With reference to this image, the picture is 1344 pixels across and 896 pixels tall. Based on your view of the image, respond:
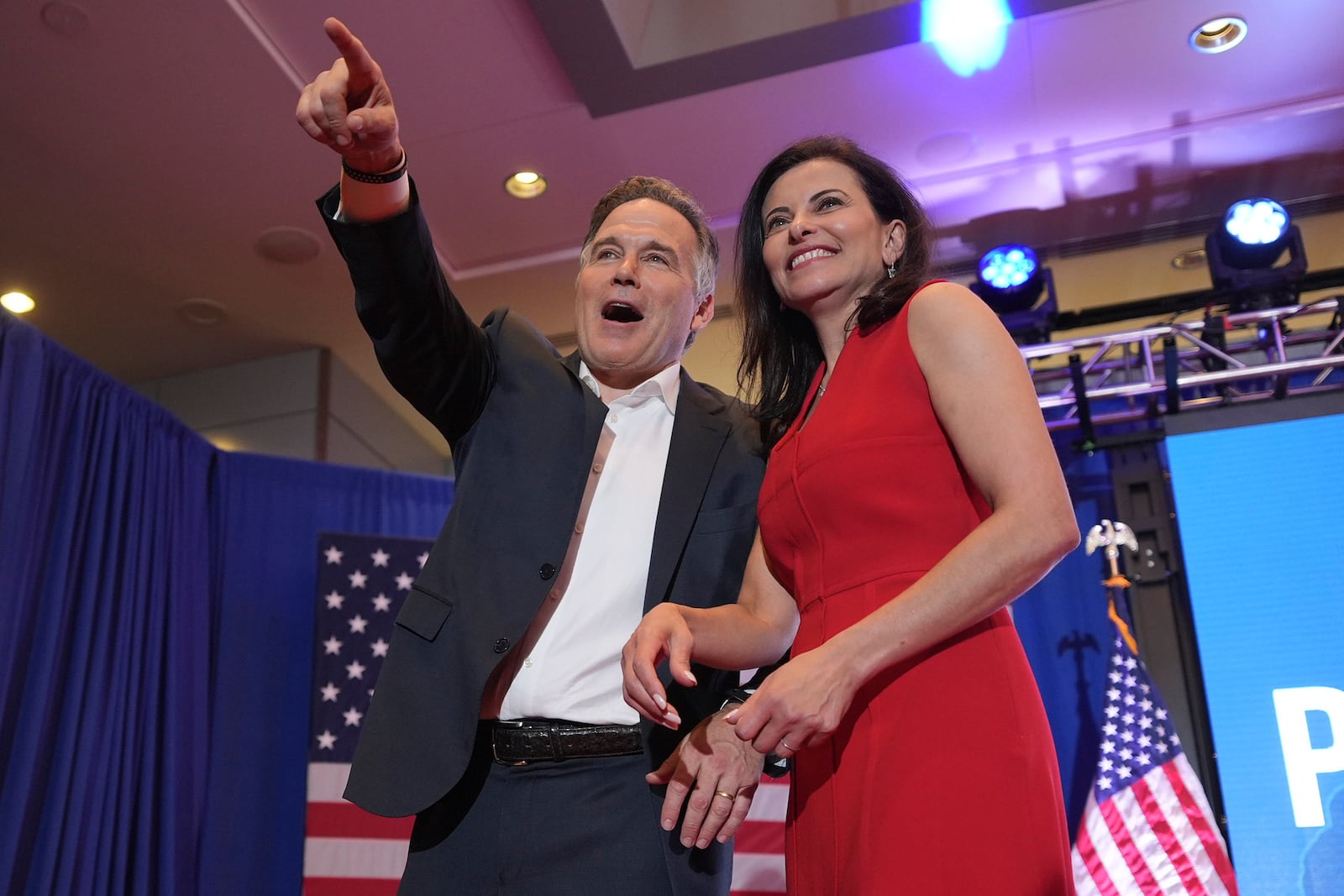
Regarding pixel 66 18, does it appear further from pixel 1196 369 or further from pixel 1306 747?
pixel 1306 747

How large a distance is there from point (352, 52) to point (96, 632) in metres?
3.91

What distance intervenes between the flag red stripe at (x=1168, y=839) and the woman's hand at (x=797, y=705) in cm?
387

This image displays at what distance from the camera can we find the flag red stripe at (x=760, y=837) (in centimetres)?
430

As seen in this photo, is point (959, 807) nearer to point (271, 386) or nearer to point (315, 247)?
point (315, 247)

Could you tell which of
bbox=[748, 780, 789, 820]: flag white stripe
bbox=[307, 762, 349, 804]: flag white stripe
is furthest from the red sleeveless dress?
bbox=[307, 762, 349, 804]: flag white stripe

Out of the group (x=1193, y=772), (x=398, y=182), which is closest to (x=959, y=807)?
(x=398, y=182)

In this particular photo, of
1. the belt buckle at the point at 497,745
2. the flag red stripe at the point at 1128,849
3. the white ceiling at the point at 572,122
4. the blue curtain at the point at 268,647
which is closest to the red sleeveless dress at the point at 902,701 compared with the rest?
the belt buckle at the point at 497,745

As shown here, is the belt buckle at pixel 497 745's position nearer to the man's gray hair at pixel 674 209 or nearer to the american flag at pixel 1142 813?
the man's gray hair at pixel 674 209

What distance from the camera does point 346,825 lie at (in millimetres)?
4723

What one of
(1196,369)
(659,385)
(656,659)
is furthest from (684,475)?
(1196,369)

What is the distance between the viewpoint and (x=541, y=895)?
4.86 feet

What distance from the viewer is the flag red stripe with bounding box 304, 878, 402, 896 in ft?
15.1

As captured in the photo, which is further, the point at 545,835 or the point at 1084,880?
the point at 1084,880

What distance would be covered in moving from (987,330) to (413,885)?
1.05 metres
